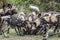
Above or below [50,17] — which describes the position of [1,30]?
below

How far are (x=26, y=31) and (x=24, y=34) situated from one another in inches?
6.6

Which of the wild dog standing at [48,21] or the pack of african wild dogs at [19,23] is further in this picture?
the pack of african wild dogs at [19,23]

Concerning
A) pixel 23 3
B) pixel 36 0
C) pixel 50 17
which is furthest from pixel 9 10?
pixel 23 3

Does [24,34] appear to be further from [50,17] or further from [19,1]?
[19,1]

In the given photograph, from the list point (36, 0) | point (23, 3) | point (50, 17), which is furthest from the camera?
point (23, 3)

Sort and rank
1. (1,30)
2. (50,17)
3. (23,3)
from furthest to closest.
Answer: (23,3) → (1,30) → (50,17)

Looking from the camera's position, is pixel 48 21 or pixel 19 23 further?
pixel 19 23

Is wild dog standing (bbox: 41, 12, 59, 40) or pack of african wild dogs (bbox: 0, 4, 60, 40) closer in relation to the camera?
wild dog standing (bbox: 41, 12, 59, 40)

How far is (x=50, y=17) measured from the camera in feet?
32.2

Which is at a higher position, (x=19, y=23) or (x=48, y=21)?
(x=48, y=21)

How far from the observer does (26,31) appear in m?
11.2

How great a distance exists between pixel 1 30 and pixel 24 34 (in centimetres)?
104

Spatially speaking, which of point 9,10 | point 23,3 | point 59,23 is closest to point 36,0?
point 23,3

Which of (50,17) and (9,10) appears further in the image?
(9,10)
